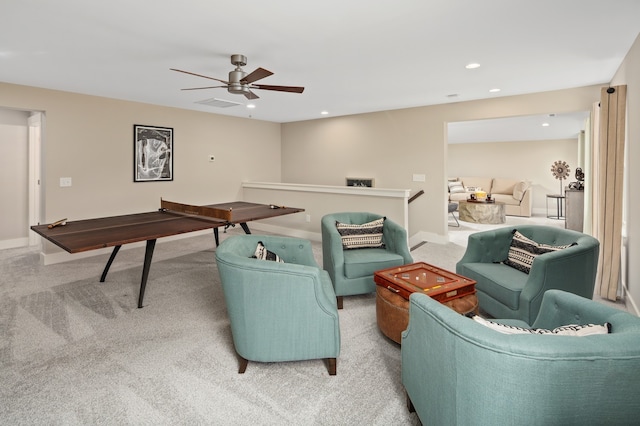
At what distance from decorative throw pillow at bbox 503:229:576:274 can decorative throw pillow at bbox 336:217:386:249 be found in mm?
1192

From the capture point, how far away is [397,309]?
2344mm

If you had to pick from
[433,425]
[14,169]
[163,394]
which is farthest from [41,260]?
[433,425]

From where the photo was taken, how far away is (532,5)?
2.29 m

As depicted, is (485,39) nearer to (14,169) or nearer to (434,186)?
(434,186)

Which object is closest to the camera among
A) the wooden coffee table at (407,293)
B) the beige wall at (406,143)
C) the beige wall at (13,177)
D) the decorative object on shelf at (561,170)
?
the wooden coffee table at (407,293)

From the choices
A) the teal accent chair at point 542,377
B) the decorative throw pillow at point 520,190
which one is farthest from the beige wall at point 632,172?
the decorative throw pillow at point 520,190

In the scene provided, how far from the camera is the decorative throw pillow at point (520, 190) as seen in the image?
8.65 meters

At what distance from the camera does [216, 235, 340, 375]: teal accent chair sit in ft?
6.55

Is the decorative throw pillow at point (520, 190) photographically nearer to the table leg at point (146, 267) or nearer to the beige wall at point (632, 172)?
the beige wall at point (632, 172)

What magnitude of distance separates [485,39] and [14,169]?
6774 millimetres

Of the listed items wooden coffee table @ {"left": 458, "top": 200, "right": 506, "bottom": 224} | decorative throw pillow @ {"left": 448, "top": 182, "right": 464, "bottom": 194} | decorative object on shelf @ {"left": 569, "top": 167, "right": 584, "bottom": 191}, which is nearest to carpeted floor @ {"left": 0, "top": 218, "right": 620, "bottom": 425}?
decorative object on shelf @ {"left": 569, "top": 167, "right": 584, "bottom": 191}

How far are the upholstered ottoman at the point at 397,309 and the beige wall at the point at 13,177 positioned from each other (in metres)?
6.08

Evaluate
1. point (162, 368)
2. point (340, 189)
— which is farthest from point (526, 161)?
point (162, 368)

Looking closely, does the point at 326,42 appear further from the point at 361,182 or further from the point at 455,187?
the point at 455,187
